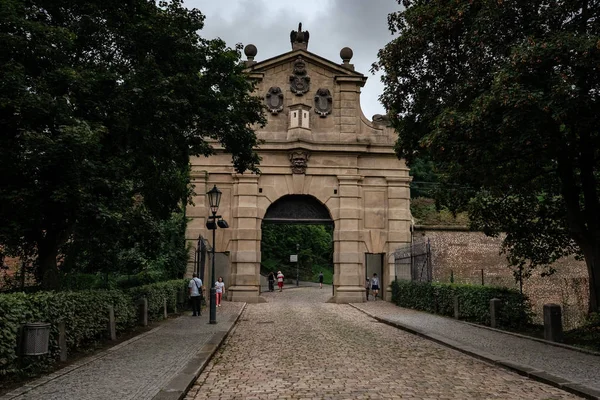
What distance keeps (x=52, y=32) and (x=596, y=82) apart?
10.1m

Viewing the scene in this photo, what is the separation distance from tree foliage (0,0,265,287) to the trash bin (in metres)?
2.77

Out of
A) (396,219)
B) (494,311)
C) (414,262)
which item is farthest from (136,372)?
(396,219)

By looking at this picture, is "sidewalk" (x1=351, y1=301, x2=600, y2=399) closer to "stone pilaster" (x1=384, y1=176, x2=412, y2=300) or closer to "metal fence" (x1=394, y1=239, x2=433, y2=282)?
"metal fence" (x1=394, y1=239, x2=433, y2=282)

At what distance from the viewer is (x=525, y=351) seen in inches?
428

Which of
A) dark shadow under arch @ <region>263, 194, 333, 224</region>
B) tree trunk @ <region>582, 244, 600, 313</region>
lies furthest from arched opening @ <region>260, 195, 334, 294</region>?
tree trunk @ <region>582, 244, 600, 313</region>

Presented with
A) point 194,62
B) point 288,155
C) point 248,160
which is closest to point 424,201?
point 288,155

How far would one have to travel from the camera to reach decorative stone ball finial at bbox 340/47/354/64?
99.9ft

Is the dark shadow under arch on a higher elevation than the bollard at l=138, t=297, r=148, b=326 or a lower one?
higher

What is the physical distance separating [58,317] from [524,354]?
8.58 m

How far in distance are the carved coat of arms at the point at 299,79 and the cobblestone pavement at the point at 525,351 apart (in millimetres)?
15954

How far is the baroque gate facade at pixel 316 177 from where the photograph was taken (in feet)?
92.3

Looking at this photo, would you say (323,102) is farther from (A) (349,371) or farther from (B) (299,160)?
(A) (349,371)

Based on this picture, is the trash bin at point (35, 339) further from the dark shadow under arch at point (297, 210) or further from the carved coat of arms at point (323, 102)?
the carved coat of arms at point (323, 102)

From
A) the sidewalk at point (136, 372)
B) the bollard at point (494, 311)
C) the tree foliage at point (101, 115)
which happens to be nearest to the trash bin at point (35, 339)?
the sidewalk at point (136, 372)
